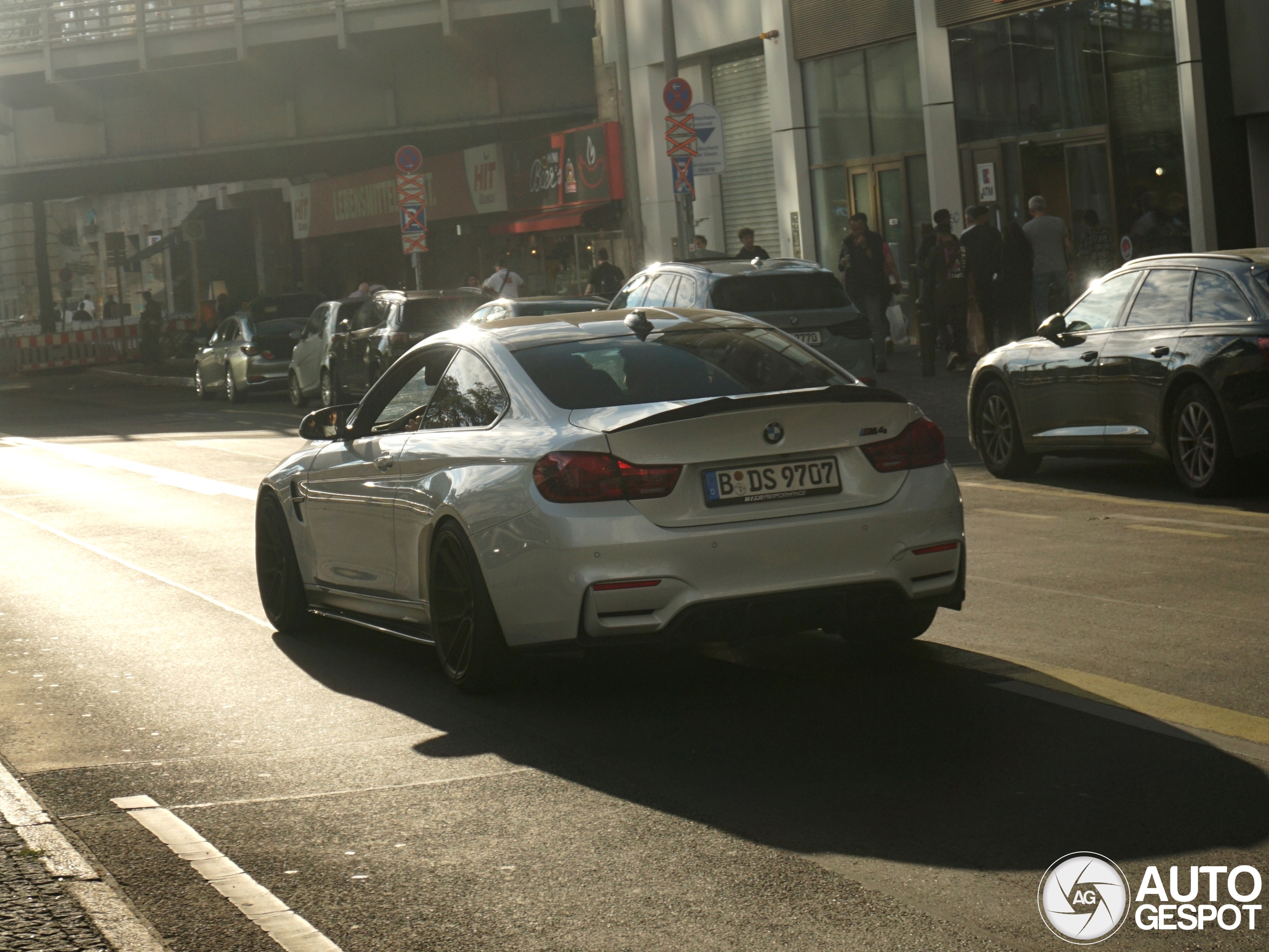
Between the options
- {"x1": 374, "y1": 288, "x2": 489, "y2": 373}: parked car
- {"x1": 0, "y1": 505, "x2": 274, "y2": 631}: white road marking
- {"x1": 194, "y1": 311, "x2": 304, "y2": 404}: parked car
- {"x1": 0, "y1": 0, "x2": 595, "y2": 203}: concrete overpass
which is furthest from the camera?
{"x1": 0, "y1": 0, "x2": 595, "y2": 203}: concrete overpass

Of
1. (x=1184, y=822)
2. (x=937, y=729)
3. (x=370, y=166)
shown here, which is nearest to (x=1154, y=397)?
(x=937, y=729)

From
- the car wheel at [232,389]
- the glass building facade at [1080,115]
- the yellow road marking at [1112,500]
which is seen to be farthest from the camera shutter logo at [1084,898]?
the car wheel at [232,389]

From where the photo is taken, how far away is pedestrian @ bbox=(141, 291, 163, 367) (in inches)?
Answer: 1818

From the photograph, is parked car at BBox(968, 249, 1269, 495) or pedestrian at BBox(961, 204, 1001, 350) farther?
pedestrian at BBox(961, 204, 1001, 350)

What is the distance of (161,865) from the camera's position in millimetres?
5086

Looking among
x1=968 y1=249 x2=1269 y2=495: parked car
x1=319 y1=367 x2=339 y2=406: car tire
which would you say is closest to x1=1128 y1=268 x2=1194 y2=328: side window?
x1=968 y1=249 x2=1269 y2=495: parked car

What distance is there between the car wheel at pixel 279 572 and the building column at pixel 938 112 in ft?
61.8

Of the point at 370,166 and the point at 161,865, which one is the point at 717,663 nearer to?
the point at 161,865

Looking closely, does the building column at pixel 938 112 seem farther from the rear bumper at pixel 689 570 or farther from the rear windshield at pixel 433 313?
the rear bumper at pixel 689 570

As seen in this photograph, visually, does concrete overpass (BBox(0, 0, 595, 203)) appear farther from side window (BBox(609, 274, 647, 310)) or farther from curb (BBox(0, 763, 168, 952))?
curb (BBox(0, 763, 168, 952))

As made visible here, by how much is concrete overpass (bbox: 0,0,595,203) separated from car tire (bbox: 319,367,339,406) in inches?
515
